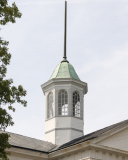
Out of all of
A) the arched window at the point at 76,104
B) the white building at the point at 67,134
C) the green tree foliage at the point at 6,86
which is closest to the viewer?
the green tree foliage at the point at 6,86

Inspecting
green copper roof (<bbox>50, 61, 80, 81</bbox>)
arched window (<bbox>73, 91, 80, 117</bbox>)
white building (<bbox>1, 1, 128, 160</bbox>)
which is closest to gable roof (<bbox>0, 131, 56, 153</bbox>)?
white building (<bbox>1, 1, 128, 160</bbox>)

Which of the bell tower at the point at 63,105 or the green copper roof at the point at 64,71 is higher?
the green copper roof at the point at 64,71

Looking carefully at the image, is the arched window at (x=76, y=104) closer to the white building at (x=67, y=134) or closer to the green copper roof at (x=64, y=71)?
the white building at (x=67, y=134)

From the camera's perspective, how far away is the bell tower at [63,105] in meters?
32.8

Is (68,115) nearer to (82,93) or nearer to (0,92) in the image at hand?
(82,93)

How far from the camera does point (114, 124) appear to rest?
1085 inches

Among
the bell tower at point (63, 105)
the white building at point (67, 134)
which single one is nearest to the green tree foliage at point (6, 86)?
the white building at point (67, 134)

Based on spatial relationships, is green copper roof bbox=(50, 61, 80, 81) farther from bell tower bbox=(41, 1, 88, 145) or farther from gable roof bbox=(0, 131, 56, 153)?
gable roof bbox=(0, 131, 56, 153)

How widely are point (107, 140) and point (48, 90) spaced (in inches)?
454

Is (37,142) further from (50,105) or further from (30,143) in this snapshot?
(50,105)

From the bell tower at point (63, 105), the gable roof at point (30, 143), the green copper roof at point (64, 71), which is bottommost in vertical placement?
the gable roof at point (30, 143)

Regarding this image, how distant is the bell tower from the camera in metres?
32.8

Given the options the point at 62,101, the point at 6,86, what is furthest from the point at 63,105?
the point at 6,86

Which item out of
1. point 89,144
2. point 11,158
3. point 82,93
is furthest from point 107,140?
point 82,93
